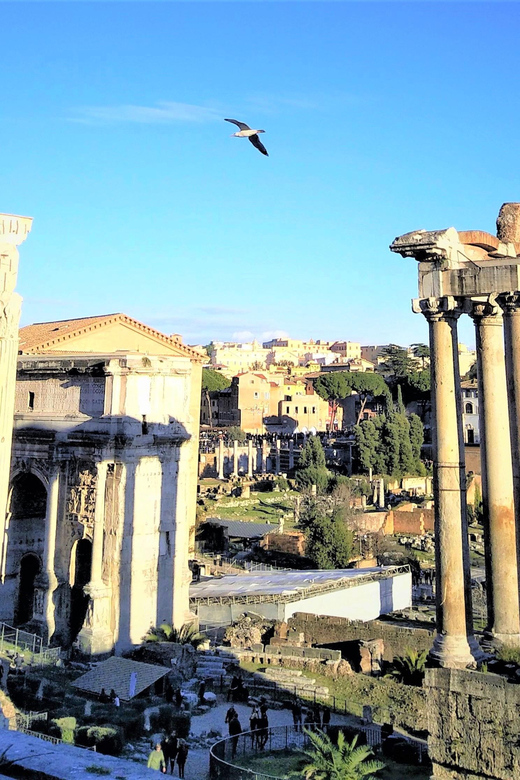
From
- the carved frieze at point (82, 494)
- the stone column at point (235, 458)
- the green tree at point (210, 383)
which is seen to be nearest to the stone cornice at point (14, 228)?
the carved frieze at point (82, 494)

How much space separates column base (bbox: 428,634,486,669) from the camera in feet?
28.2

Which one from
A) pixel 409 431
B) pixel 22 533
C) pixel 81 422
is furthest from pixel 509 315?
pixel 409 431

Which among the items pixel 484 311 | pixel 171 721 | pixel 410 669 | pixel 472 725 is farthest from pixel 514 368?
pixel 171 721

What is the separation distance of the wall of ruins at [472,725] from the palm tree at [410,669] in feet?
22.2

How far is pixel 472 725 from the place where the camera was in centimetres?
752

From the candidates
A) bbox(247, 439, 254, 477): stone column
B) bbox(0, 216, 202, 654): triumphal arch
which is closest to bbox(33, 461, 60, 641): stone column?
bbox(0, 216, 202, 654): triumphal arch

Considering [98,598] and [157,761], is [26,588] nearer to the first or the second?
[98,598]

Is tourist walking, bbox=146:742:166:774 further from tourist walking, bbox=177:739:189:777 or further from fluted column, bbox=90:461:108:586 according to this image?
fluted column, bbox=90:461:108:586

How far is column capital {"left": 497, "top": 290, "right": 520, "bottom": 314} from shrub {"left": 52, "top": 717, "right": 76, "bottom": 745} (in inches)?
315

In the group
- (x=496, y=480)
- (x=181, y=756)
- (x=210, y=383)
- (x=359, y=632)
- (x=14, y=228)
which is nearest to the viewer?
(x=14, y=228)

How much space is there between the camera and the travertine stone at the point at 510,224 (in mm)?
10148

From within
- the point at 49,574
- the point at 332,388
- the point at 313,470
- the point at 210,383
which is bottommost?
the point at 49,574

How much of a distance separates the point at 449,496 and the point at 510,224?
12.0 ft

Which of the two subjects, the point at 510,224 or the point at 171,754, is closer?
the point at 510,224
